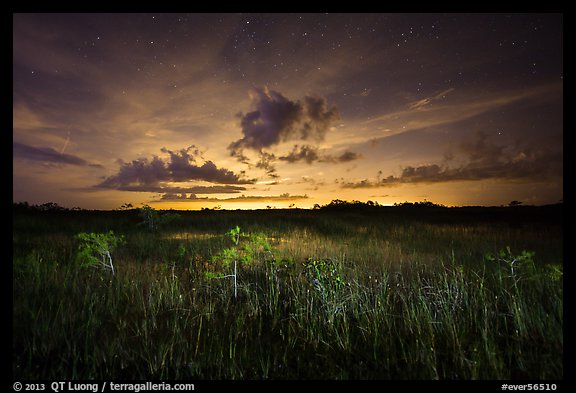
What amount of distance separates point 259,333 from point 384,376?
1.64 m

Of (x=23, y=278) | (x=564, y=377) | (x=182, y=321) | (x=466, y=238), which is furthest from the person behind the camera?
(x=466, y=238)

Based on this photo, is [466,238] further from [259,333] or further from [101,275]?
[101,275]

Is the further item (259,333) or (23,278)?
(23,278)

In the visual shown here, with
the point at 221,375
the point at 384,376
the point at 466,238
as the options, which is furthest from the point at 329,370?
the point at 466,238

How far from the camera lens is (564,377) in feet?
8.98

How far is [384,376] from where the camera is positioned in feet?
9.33

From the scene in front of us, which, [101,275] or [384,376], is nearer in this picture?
[384,376]
